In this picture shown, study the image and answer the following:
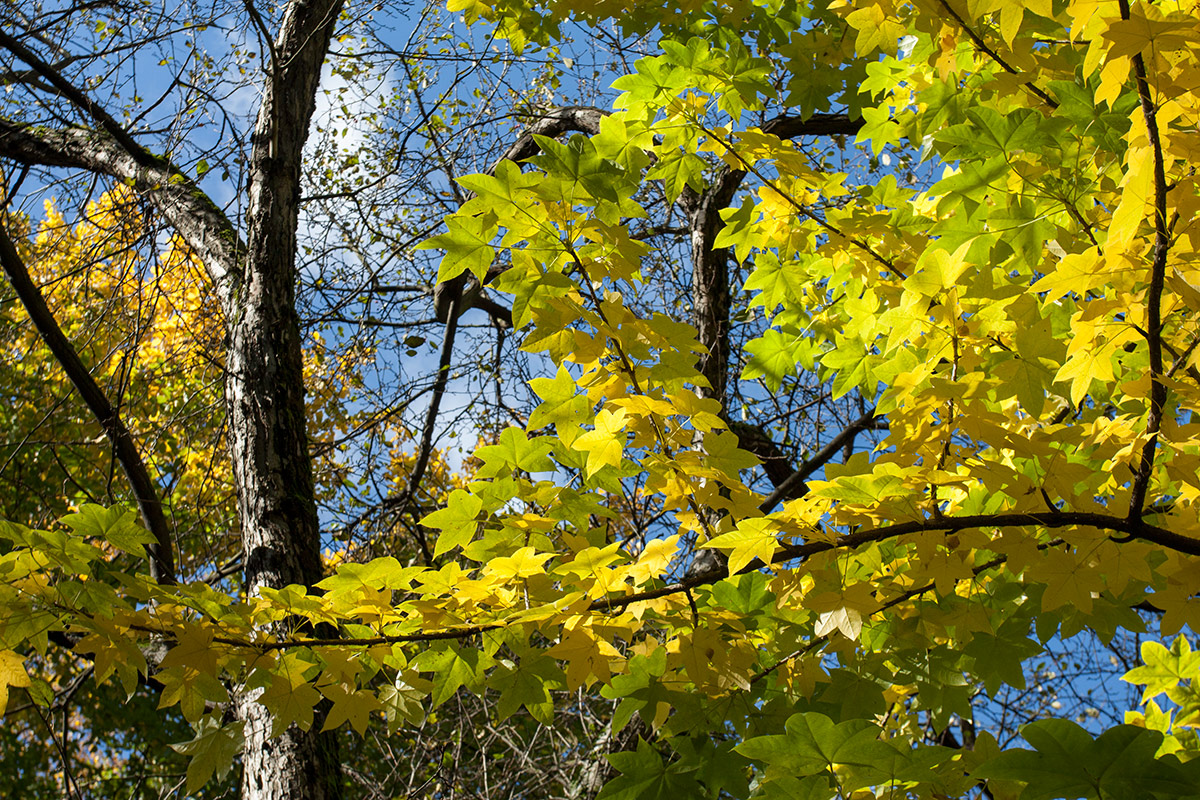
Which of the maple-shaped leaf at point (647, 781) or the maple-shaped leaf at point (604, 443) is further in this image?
the maple-shaped leaf at point (647, 781)

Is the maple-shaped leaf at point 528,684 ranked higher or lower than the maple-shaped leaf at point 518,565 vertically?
lower

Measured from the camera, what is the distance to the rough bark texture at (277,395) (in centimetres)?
246

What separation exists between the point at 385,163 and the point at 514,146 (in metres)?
0.93

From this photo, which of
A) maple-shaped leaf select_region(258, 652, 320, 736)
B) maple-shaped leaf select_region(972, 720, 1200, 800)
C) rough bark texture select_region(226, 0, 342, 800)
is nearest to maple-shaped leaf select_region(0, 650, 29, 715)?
maple-shaped leaf select_region(258, 652, 320, 736)

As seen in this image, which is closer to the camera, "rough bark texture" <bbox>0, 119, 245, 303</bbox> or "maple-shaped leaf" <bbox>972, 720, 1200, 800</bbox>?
"maple-shaped leaf" <bbox>972, 720, 1200, 800</bbox>

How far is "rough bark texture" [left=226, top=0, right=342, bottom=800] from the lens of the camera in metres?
2.46

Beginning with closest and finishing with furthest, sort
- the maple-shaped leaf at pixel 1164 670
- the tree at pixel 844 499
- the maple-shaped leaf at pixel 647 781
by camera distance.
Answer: the tree at pixel 844 499 < the maple-shaped leaf at pixel 647 781 < the maple-shaped leaf at pixel 1164 670

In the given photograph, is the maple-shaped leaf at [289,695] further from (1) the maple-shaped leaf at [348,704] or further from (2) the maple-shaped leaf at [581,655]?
(2) the maple-shaped leaf at [581,655]

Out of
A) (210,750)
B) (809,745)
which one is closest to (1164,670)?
(809,745)

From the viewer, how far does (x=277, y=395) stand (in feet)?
10.0

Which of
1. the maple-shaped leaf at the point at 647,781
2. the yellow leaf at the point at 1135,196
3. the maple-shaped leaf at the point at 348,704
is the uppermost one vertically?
the yellow leaf at the point at 1135,196

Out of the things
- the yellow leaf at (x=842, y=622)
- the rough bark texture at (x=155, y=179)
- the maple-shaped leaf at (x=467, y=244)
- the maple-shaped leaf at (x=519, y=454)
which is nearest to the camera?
the yellow leaf at (x=842, y=622)

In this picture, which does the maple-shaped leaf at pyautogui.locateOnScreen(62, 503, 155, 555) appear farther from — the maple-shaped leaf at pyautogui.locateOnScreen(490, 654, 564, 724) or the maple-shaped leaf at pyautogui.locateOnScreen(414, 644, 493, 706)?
the maple-shaped leaf at pyautogui.locateOnScreen(490, 654, 564, 724)

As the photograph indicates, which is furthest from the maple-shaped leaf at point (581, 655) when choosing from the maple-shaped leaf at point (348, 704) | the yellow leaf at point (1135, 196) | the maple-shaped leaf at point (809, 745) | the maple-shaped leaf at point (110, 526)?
the yellow leaf at point (1135, 196)
